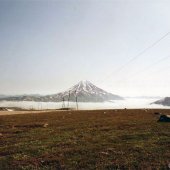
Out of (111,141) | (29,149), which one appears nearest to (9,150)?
(29,149)

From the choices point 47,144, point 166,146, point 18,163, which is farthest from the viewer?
point 47,144

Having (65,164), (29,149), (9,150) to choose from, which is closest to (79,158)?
(65,164)

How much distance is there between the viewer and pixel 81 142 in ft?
89.6

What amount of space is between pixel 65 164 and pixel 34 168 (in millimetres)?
2369

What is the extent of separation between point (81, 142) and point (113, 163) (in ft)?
30.9

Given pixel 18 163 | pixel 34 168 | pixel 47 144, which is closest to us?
pixel 34 168

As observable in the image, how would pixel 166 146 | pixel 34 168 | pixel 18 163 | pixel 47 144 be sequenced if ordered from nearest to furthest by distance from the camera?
pixel 34 168
pixel 18 163
pixel 166 146
pixel 47 144

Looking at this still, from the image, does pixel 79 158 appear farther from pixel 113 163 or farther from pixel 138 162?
pixel 138 162

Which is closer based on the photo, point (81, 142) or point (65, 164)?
point (65, 164)

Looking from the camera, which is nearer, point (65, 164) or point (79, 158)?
point (65, 164)

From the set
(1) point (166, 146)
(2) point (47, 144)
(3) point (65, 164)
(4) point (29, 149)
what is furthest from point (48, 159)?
(1) point (166, 146)

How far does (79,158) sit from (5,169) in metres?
5.90

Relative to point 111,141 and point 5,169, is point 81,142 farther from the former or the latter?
point 5,169

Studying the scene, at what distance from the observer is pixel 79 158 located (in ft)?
65.4
